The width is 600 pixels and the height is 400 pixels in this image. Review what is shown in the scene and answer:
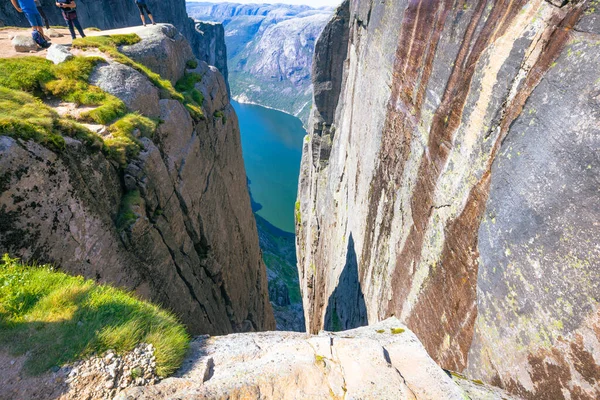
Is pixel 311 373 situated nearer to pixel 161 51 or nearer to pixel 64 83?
pixel 64 83

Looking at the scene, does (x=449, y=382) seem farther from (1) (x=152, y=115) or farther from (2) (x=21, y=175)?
(1) (x=152, y=115)

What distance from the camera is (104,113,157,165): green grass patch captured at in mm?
9523

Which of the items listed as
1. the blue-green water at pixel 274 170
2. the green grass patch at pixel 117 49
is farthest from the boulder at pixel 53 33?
the blue-green water at pixel 274 170

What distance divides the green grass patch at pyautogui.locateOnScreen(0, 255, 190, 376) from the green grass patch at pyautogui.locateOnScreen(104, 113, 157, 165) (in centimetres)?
489

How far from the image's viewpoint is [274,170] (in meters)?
133

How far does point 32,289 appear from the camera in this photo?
203 inches

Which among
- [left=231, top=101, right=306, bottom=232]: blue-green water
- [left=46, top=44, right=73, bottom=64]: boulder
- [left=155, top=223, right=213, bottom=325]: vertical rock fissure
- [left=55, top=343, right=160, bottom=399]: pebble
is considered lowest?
[left=231, top=101, right=306, bottom=232]: blue-green water

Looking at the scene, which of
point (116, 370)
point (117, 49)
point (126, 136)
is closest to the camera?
point (116, 370)

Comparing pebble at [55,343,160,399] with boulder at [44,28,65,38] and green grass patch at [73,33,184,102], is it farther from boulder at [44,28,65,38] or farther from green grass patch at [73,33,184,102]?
boulder at [44,28,65,38]

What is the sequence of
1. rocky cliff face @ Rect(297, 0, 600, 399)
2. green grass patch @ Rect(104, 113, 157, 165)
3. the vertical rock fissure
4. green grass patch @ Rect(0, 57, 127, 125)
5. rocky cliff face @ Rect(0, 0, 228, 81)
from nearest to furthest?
rocky cliff face @ Rect(297, 0, 600, 399), green grass patch @ Rect(104, 113, 157, 165), green grass patch @ Rect(0, 57, 127, 125), the vertical rock fissure, rocky cliff face @ Rect(0, 0, 228, 81)

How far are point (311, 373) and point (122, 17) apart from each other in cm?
8178

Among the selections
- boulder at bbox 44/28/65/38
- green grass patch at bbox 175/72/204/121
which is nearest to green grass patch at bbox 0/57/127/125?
green grass patch at bbox 175/72/204/121

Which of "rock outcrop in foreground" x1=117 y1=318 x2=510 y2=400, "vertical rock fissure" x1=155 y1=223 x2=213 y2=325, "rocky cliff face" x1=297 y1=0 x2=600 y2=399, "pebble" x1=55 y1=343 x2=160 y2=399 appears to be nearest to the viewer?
"pebble" x1=55 y1=343 x2=160 y2=399

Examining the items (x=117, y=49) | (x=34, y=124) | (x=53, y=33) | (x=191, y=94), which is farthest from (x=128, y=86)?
(x=53, y=33)
